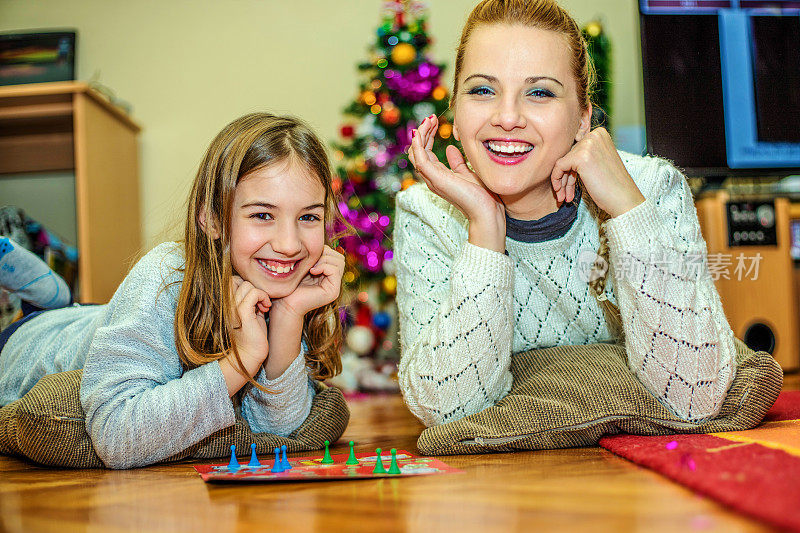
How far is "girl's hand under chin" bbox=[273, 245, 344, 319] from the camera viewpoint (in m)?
1.14

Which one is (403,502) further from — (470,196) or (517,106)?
(517,106)

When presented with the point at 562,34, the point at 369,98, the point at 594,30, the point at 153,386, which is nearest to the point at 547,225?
the point at 562,34

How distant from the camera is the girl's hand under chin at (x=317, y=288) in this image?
1.14 metres

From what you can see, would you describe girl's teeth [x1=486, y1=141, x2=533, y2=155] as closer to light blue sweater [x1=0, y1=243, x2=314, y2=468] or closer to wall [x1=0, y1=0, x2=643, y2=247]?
light blue sweater [x1=0, y1=243, x2=314, y2=468]

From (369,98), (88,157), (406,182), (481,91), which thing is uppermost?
(369,98)

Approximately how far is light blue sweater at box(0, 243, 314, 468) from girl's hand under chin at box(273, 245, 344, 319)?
0.29ft

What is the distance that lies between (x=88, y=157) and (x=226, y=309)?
6.38 feet

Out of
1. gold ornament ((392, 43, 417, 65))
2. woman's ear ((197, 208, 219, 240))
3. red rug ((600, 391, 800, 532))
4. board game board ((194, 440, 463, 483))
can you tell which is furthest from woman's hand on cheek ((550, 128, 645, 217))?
gold ornament ((392, 43, 417, 65))

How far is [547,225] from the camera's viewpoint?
4.00 ft

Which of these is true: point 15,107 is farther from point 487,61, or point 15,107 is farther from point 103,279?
point 487,61

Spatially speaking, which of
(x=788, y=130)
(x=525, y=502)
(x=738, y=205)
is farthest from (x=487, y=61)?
(x=788, y=130)

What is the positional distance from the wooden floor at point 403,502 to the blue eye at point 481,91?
1.89ft

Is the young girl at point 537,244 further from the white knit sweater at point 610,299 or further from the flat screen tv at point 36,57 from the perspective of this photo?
the flat screen tv at point 36,57

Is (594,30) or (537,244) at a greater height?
(594,30)
